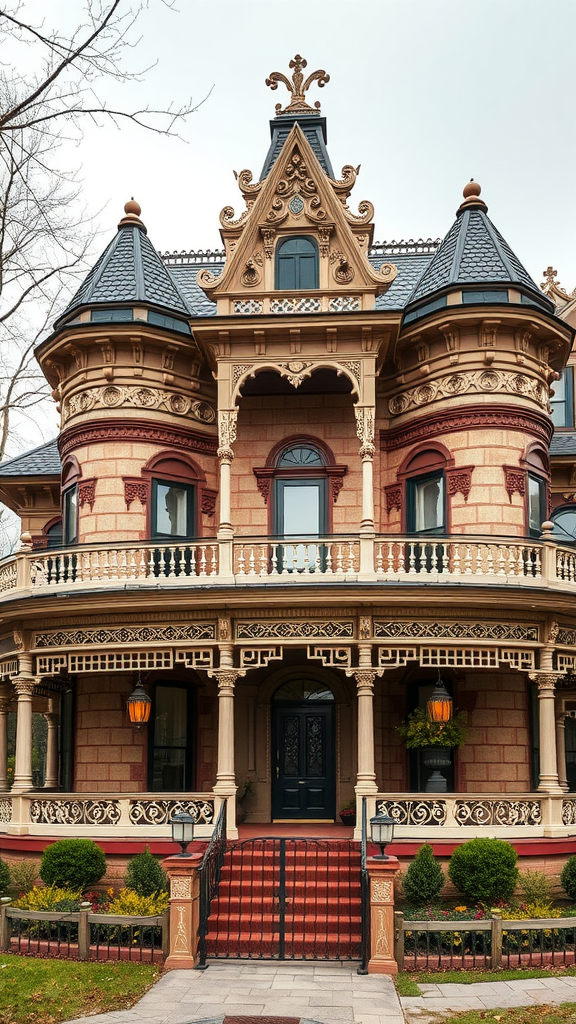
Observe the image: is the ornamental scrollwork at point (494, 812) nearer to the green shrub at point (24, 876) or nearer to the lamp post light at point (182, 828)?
the lamp post light at point (182, 828)

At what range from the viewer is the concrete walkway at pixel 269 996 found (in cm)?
1091

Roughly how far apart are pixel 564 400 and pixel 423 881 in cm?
1385

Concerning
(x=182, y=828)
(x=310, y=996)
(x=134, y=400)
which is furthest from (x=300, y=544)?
(x=310, y=996)

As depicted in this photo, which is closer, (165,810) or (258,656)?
(165,810)

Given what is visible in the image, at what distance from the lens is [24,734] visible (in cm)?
1828

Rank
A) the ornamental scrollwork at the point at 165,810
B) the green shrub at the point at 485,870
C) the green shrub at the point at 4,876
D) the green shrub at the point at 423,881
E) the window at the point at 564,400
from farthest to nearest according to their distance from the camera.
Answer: the window at the point at 564,400
the ornamental scrollwork at the point at 165,810
the green shrub at the point at 4,876
the green shrub at the point at 423,881
the green shrub at the point at 485,870

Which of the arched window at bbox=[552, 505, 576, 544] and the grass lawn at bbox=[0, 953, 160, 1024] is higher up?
the arched window at bbox=[552, 505, 576, 544]

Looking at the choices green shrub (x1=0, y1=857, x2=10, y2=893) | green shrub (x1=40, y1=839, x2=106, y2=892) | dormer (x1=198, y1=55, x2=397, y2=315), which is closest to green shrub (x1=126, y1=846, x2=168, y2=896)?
green shrub (x1=40, y1=839, x2=106, y2=892)

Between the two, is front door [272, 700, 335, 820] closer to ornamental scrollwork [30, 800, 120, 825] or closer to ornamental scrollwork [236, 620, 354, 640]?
ornamental scrollwork [236, 620, 354, 640]

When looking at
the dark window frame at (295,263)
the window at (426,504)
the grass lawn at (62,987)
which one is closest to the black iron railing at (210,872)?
the grass lawn at (62,987)

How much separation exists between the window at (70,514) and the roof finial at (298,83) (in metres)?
9.52

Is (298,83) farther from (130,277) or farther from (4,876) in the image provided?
(4,876)

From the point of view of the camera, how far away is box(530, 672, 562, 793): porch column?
56.4ft

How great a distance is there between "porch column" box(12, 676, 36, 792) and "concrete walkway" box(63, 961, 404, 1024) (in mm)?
6198
